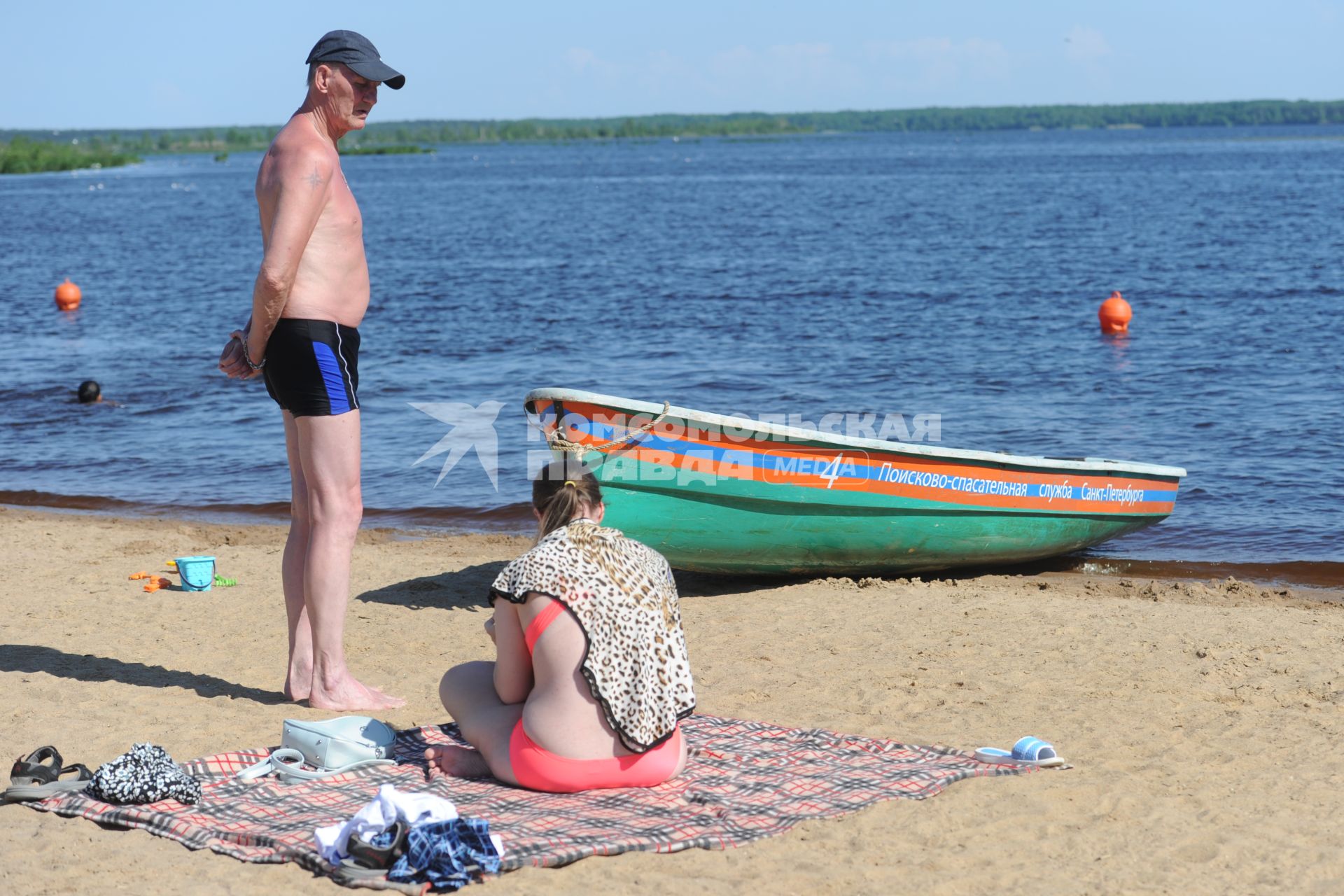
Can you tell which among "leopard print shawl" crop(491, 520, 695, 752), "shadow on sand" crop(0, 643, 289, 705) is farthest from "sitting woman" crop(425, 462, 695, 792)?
"shadow on sand" crop(0, 643, 289, 705)

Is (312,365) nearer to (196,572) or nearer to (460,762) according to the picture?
(460,762)

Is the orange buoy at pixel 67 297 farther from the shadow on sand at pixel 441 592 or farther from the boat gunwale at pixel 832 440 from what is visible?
the boat gunwale at pixel 832 440

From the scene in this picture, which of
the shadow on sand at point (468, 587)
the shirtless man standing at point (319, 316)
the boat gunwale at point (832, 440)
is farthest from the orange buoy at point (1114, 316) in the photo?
the shirtless man standing at point (319, 316)

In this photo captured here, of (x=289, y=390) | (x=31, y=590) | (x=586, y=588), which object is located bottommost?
(x=31, y=590)

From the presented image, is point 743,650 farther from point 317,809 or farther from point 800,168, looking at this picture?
point 800,168

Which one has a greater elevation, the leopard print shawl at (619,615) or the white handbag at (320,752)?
the leopard print shawl at (619,615)

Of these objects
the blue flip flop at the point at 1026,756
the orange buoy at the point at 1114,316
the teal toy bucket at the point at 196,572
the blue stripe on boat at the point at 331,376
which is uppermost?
the blue stripe on boat at the point at 331,376

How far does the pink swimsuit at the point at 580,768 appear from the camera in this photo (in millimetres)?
4391

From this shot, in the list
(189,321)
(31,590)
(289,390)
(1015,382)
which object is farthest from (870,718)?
(189,321)

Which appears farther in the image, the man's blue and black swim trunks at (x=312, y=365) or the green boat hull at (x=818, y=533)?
the green boat hull at (x=818, y=533)

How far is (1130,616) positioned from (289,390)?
4756mm

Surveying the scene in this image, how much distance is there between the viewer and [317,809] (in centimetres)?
439

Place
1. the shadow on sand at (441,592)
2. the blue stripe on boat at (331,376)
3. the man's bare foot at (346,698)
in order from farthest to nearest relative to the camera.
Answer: the shadow on sand at (441,592) → the man's bare foot at (346,698) → the blue stripe on boat at (331,376)

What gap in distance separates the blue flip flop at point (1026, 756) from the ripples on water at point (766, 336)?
541cm
